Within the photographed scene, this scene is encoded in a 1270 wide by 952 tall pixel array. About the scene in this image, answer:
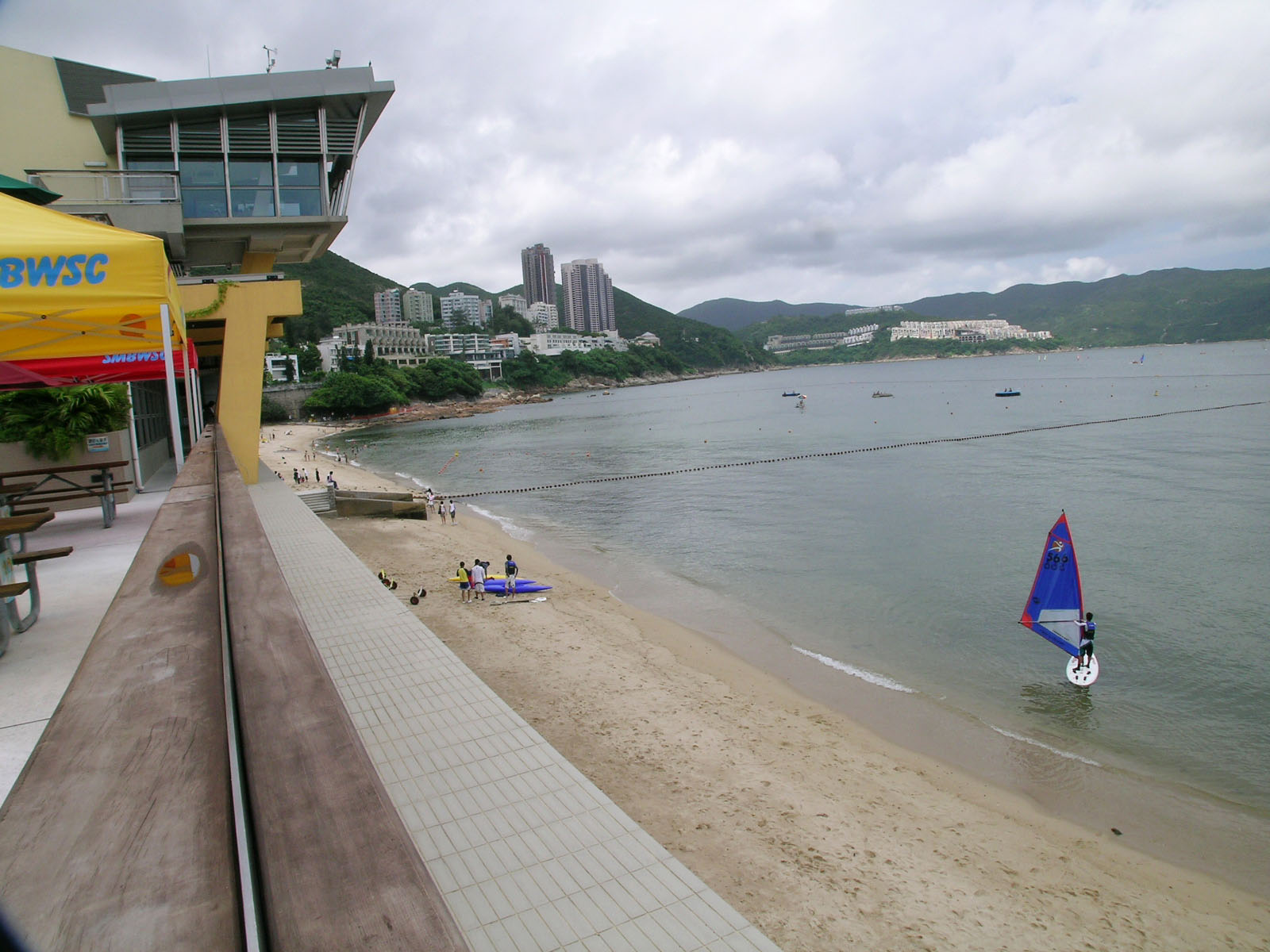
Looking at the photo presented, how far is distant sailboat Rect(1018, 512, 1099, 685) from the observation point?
13672 mm

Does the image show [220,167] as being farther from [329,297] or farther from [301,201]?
[329,297]

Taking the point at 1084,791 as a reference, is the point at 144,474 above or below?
above

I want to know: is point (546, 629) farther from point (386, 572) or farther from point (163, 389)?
point (163, 389)

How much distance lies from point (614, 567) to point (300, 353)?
101 m

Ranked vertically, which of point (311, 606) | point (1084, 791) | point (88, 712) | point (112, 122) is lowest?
point (1084, 791)

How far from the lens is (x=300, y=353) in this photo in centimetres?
10825

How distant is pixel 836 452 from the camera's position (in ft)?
153

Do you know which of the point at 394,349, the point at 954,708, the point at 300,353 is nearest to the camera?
the point at 954,708

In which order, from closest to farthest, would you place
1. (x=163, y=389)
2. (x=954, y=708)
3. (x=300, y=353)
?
(x=954, y=708), (x=163, y=389), (x=300, y=353)

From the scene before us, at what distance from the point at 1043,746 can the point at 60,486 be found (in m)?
14.4

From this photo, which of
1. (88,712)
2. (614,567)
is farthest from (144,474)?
(88,712)

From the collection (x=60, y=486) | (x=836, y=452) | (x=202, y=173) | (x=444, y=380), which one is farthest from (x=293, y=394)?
(x=60, y=486)

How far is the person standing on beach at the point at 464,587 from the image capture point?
55.0 feet

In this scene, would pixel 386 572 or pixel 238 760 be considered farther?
pixel 386 572
